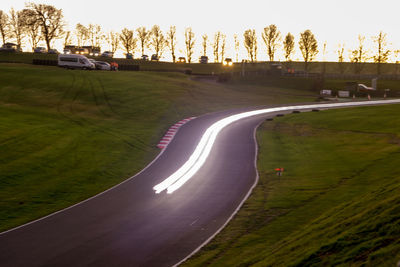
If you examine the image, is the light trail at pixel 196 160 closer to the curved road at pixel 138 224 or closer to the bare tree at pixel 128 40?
the curved road at pixel 138 224

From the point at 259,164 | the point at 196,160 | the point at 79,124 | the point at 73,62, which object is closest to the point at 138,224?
the point at 196,160

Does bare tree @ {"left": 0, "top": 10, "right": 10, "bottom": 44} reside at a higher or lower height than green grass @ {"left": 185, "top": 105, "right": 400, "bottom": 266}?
higher

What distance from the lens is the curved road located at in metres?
13.3

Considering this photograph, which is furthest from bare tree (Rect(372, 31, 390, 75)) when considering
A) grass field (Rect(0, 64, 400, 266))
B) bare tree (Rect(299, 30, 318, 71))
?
grass field (Rect(0, 64, 400, 266))

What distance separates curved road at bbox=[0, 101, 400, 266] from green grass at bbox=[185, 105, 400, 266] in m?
0.93

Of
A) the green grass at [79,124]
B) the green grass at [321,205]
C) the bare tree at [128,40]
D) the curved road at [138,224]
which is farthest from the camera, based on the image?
the bare tree at [128,40]

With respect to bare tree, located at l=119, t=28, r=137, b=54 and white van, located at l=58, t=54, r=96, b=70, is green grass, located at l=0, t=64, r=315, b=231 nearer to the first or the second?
white van, located at l=58, t=54, r=96, b=70

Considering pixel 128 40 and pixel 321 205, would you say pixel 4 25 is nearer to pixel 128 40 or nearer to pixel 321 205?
pixel 128 40

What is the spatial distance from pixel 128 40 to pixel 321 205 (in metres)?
141

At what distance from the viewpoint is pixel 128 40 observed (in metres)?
151

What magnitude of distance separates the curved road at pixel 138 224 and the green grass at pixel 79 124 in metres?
1.64

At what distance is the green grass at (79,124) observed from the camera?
21.0m

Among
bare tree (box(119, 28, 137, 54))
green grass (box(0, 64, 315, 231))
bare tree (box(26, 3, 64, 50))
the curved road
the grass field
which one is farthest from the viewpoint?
bare tree (box(119, 28, 137, 54))

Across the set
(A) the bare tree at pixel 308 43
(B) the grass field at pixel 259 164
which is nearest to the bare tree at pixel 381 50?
(A) the bare tree at pixel 308 43
